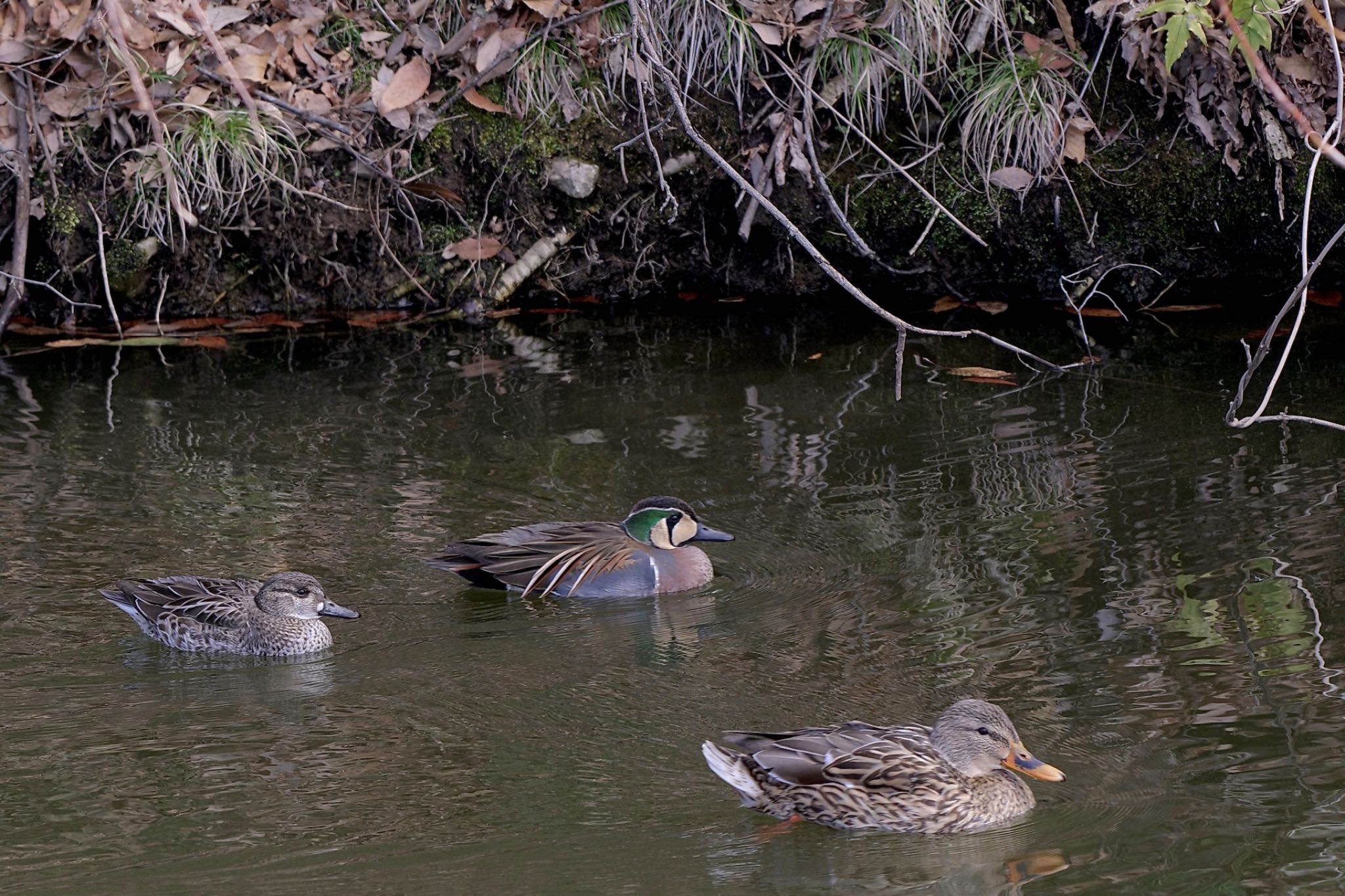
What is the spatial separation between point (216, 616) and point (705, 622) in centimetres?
193

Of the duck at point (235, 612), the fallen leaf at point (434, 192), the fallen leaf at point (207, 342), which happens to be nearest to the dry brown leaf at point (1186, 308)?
the fallen leaf at point (434, 192)

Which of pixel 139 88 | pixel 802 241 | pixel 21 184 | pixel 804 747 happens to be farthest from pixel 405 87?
pixel 139 88

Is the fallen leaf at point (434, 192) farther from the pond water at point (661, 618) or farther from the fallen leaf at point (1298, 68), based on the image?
the fallen leaf at point (1298, 68)

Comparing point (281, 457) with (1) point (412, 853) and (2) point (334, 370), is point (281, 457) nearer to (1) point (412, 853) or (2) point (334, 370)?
(2) point (334, 370)

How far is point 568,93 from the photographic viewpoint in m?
10.6

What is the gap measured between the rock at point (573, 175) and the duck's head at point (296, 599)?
5.16 metres

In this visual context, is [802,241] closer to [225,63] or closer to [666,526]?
[666,526]

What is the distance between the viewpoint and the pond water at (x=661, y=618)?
448cm

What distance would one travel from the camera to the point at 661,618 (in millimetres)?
6582

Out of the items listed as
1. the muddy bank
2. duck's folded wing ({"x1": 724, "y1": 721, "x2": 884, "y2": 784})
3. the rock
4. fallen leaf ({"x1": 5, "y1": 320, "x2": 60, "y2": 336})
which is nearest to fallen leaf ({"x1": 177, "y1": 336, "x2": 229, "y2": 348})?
the muddy bank

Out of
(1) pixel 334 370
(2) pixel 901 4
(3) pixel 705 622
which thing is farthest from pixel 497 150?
(3) pixel 705 622

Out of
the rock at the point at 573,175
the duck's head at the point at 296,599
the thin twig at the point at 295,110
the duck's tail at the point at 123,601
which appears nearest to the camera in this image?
the duck's head at the point at 296,599

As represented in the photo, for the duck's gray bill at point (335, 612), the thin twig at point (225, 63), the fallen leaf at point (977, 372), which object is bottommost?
the duck's gray bill at point (335, 612)

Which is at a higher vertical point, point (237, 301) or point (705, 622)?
point (237, 301)
